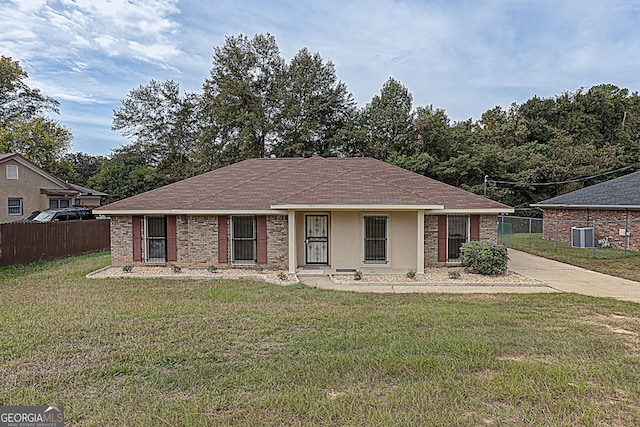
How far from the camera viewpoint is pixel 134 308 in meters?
7.80

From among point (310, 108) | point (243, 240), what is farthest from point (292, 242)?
point (310, 108)

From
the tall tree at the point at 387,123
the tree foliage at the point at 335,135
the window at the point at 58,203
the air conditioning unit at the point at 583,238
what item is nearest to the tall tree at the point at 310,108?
the tree foliage at the point at 335,135

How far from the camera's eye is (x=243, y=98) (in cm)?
3177

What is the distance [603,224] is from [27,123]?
132 feet

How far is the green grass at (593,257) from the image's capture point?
42.3ft

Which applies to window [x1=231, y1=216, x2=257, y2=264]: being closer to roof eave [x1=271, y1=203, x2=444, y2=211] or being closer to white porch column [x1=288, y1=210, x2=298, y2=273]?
white porch column [x1=288, y1=210, x2=298, y2=273]

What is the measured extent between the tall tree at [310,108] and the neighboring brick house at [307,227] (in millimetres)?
16982

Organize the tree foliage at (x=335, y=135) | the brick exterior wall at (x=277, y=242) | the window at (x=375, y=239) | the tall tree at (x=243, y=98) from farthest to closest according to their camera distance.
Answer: the tall tree at (x=243, y=98)
the tree foliage at (x=335, y=135)
the brick exterior wall at (x=277, y=242)
the window at (x=375, y=239)

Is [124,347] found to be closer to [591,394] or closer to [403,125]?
[591,394]

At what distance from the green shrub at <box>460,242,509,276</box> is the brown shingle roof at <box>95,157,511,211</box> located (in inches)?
59.3

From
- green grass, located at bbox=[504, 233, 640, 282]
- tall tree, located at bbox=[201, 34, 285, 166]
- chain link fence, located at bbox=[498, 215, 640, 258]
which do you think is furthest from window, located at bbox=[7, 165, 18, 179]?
green grass, located at bbox=[504, 233, 640, 282]

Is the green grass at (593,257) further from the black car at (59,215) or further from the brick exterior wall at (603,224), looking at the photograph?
→ the black car at (59,215)

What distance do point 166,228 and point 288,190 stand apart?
14.1ft

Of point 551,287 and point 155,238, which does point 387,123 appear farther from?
point 551,287
